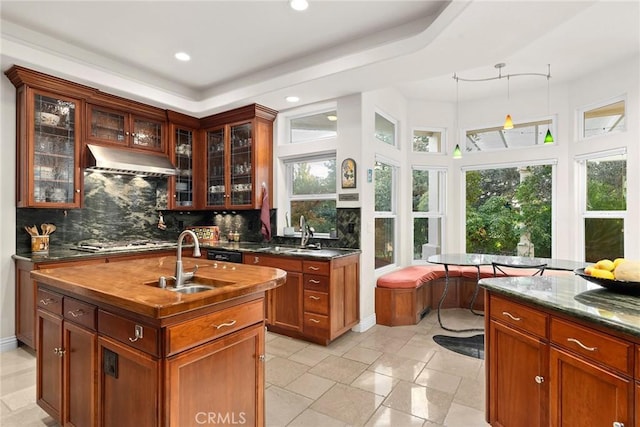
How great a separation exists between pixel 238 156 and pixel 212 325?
3499 millimetres

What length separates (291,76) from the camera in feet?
12.2

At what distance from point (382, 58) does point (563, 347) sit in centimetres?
261

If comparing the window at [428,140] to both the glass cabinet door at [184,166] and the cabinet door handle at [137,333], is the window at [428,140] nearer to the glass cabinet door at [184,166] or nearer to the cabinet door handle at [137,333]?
the glass cabinet door at [184,166]

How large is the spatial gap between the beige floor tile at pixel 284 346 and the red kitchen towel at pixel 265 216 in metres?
1.47

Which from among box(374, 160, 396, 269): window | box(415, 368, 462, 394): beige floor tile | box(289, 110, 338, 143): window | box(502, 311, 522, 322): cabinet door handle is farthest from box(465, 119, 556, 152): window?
box(502, 311, 522, 322): cabinet door handle

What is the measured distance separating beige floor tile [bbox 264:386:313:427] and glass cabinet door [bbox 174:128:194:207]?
3.24 metres

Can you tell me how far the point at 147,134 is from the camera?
4535 millimetres

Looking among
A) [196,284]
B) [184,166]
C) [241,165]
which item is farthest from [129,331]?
[184,166]

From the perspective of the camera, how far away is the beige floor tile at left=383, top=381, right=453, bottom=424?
2318 mm

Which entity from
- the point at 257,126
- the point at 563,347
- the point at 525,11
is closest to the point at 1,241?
the point at 257,126

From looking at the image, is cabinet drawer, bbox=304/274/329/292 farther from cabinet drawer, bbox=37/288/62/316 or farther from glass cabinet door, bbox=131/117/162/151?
glass cabinet door, bbox=131/117/162/151

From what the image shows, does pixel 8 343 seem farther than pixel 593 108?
No

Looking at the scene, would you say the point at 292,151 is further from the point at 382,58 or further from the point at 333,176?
the point at 382,58
